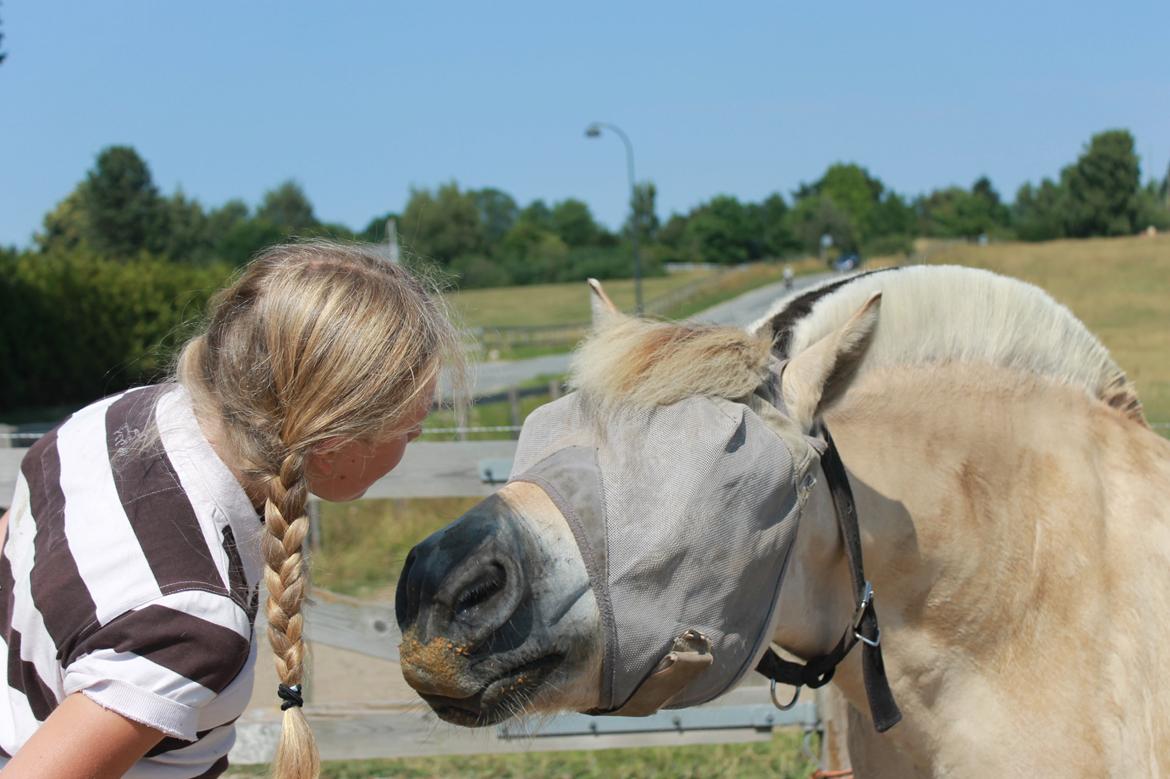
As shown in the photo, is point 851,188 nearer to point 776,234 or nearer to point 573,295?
point 776,234

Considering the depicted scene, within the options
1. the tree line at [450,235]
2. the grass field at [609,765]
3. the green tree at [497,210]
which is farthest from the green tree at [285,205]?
the grass field at [609,765]

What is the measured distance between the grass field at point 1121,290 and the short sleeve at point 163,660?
9.54 meters

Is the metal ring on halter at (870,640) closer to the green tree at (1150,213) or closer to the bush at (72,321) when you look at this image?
the bush at (72,321)

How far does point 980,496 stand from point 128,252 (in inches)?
2781

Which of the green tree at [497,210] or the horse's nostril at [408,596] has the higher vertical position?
the green tree at [497,210]

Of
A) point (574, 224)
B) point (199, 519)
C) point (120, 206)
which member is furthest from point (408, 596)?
point (574, 224)

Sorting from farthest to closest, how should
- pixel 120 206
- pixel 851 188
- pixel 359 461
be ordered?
pixel 851 188 < pixel 120 206 < pixel 359 461

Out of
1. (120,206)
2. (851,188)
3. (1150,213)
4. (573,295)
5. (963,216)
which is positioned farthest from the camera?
(851,188)

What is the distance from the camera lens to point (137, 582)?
132 centimetres

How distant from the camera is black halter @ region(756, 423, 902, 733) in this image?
72.3 inches

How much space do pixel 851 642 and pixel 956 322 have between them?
730 mm

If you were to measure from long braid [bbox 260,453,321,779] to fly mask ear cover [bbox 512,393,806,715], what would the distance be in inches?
16.2

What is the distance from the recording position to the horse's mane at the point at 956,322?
6.81 ft

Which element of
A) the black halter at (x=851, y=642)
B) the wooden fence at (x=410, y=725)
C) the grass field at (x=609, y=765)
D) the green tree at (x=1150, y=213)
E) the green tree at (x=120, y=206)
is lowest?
the grass field at (x=609, y=765)
